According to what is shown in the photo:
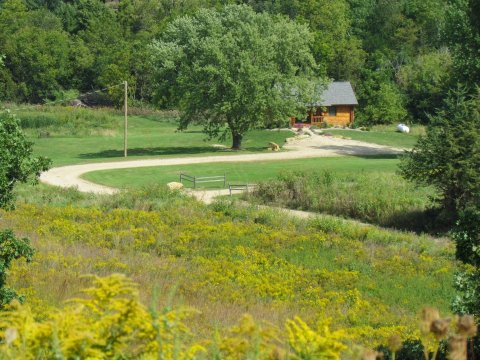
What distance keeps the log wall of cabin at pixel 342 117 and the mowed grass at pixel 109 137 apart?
12.2 m

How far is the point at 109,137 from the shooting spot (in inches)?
2443

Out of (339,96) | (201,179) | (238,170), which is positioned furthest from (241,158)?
(339,96)

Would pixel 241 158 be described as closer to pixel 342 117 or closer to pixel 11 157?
pixel 342 117

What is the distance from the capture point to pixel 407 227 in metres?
29.5

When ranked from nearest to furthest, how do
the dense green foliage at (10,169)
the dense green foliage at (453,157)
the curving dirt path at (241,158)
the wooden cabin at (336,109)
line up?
the dense green foliage at (10,169) < the dense green foliage at (453,157) < the curving dirt path at (241,158) < the wooden cabin at (336,109)

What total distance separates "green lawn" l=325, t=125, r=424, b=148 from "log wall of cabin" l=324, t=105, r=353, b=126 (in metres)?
4.67

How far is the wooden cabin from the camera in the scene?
7262cm

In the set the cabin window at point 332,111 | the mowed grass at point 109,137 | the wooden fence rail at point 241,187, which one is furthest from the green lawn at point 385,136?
the wooden fence rail at point 241,187

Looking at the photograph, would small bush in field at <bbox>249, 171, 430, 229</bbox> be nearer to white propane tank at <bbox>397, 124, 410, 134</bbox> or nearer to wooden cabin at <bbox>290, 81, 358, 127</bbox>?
white propane tank at <bbox>397, 124, 410, 134</bbox>

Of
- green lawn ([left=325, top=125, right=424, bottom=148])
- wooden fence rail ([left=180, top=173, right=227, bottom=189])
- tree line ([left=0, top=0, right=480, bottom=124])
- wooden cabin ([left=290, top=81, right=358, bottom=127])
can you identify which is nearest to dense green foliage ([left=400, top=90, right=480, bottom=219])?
wooden fence rail ([left=180, top=173, right=227, bottom=189])

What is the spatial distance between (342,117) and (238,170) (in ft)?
108

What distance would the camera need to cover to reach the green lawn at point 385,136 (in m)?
59.2

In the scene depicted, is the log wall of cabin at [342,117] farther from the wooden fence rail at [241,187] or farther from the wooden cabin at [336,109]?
the wooden fence rail at [241,187]

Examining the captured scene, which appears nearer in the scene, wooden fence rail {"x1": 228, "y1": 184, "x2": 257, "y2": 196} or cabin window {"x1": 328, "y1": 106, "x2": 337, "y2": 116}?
wooden fence rail {"x1": 228, "y1": 184, "x2": 257, "y2": 196}
